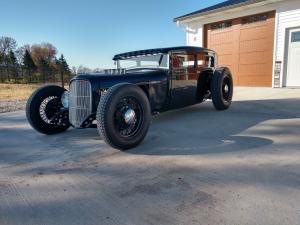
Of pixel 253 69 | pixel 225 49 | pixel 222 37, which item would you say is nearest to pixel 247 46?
pixel 253 69

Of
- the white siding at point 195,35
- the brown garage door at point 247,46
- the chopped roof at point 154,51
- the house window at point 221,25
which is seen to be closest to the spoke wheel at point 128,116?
the chopped roof at point 154,51

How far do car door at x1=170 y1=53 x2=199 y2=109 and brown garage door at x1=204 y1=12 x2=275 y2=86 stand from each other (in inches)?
250

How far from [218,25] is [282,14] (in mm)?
2973

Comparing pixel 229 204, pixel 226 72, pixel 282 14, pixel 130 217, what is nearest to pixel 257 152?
pixel 229 204

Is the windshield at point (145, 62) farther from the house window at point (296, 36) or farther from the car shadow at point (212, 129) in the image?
the house window at point (296, 36)

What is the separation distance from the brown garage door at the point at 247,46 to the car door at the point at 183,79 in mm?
6362

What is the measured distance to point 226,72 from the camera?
20.4 ft

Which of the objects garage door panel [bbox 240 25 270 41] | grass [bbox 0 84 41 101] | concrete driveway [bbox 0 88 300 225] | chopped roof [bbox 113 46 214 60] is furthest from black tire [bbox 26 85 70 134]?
garage door panel [bbox 240 25 270 41]

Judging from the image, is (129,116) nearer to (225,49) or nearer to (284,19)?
(284,19)

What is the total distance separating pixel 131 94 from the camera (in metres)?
3.59

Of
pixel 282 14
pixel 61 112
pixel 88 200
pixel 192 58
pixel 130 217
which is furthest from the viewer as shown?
pixel 282 14

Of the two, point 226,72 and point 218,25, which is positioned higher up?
point 218,25

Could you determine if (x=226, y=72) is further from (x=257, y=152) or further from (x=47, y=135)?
(x=47, y=135)

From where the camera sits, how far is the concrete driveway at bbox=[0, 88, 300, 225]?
6.56 ft
